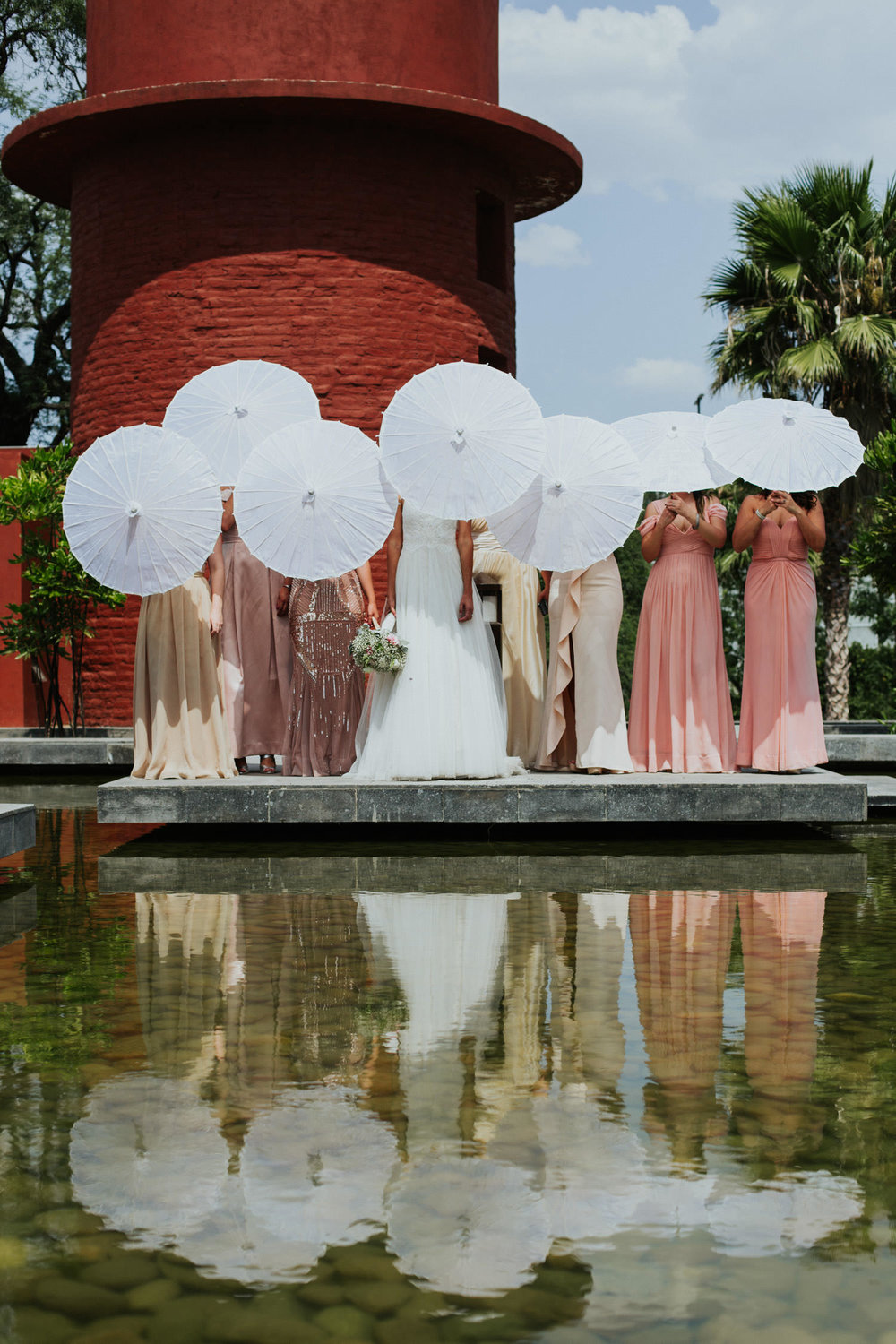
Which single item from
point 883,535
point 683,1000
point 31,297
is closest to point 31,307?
point 31,297

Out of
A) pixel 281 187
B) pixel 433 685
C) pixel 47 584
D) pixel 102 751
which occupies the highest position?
pixel 281 187

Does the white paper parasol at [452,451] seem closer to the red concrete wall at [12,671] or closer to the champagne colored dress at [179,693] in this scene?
the champagne colored dress at [179,693]

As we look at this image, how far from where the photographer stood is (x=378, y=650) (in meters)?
9.88

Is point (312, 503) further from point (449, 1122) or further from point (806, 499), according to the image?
point (449, 1122)

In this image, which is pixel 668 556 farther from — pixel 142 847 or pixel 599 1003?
pixel 599 1003

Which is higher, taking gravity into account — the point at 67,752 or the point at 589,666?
the point at 589,666

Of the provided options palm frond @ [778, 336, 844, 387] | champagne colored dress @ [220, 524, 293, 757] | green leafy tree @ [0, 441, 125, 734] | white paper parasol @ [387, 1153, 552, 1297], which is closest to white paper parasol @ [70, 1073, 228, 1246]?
white paper parasol @ [387, 1153, 552, 1297]

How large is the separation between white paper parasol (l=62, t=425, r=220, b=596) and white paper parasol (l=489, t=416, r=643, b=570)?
1.80 metres

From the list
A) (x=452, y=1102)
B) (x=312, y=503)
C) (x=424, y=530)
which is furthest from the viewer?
(x=424, y=530)

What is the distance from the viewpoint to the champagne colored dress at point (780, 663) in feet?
34.1

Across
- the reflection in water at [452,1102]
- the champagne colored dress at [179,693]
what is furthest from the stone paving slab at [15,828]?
the champagne colored dress at [179,693]

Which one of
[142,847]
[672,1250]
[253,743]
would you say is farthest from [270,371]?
[672,1250]

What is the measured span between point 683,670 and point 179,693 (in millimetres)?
3270

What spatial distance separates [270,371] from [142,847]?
3461mm
